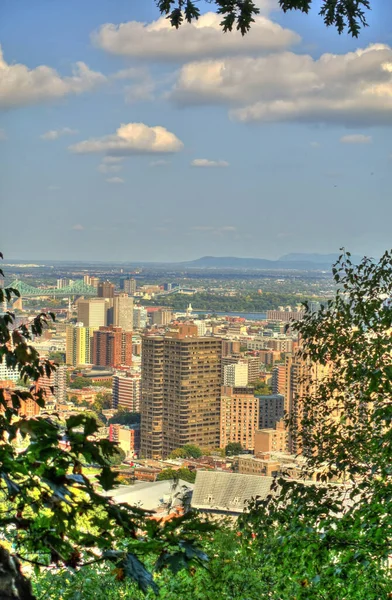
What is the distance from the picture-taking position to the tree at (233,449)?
1016 inches

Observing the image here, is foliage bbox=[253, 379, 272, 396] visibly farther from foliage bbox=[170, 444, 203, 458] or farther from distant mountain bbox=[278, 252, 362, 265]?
distant mountain bbox=[278, 252, 362, 265]

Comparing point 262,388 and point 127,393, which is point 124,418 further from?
point 262,388

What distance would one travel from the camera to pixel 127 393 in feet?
102

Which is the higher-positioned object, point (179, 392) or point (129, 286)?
point (129, 286)

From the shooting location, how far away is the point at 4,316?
139 centimetres

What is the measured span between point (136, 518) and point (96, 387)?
32647mm

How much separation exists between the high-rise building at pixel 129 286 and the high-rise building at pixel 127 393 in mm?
18444

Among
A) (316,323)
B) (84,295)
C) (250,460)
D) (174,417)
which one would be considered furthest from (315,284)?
(316,323)

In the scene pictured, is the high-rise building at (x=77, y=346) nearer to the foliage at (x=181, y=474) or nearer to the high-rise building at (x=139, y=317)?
the high-rise building at (x=139, y=317)

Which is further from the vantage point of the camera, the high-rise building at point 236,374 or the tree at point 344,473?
the high-rise building at point 236,374

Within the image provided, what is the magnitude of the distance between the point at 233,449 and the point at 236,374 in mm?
5841

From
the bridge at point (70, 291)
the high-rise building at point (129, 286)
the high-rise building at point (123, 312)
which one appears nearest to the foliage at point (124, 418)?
the bridge at point (70, 291)

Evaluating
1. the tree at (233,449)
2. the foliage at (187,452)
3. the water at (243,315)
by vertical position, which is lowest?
the foliage at (187,452)

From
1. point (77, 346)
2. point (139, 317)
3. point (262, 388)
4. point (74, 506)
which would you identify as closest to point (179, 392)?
point (262, 388)
